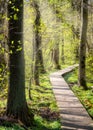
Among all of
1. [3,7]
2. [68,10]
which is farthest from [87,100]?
[68,10]

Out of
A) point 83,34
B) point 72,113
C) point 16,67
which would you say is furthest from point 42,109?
point 83,34

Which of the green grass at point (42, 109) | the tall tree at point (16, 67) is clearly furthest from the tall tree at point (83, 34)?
the tall tree at point (16, 67)

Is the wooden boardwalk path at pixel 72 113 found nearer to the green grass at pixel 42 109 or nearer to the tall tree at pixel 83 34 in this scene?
the green grass at pixel 42 109

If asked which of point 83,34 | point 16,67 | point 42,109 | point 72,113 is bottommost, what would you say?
point 42,109

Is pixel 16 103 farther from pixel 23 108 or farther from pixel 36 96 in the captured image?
pixel 36 96

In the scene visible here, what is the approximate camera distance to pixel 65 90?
14547 millimetres

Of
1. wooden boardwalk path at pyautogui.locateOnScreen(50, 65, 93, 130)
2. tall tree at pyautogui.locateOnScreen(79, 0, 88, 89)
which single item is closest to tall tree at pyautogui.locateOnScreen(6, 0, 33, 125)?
wooden boardwalk path at pyautogui.locateOnScreen(50, 65, 93, 130)

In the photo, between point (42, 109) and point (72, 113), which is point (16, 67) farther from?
point (42, 109)

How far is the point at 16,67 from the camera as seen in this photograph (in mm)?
8266

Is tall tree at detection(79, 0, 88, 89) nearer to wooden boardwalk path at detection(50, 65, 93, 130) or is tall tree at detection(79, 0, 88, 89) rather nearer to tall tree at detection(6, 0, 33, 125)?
wooden boardwalk path at detection(50, 65, 93, 130)

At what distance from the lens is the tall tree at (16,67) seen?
815 centimetres

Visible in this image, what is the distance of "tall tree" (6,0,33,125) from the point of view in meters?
Answer: 8.15

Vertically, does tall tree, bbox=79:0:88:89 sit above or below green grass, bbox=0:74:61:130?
above

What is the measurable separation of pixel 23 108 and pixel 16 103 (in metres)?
0.26
